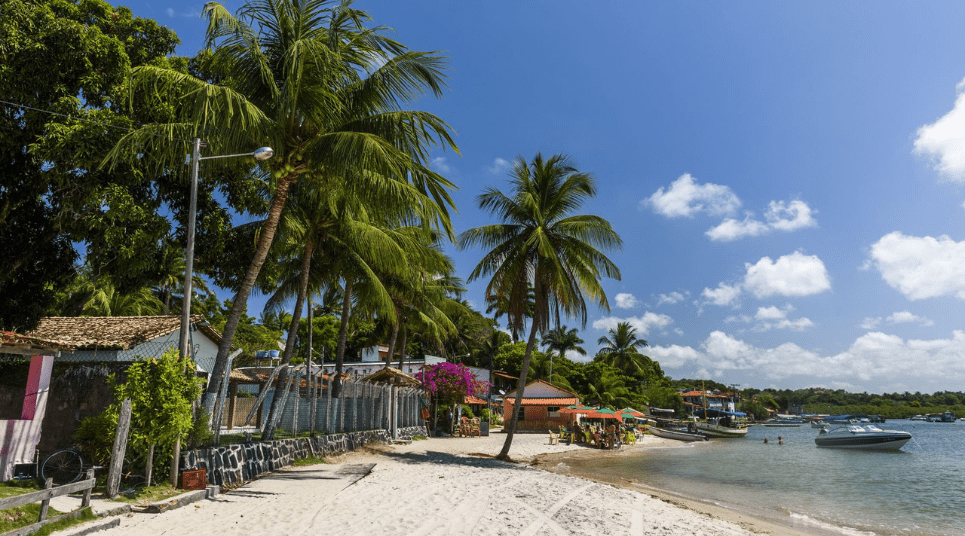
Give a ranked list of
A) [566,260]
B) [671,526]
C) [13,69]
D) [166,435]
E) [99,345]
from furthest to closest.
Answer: [566,260] → [99,345] → [13,69] → [671,526] → [166,435]

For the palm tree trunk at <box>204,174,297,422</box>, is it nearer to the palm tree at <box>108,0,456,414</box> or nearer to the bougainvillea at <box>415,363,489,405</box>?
the palm tree at <box>108,0,456,414</box>

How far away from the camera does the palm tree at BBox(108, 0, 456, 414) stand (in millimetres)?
11367

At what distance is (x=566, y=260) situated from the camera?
67.4 feet

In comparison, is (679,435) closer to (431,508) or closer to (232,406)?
(232,406)

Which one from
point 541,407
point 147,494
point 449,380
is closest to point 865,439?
point 541,407

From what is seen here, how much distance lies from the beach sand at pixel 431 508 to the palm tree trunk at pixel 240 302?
6.75ft

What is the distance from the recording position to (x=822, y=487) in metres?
21.9

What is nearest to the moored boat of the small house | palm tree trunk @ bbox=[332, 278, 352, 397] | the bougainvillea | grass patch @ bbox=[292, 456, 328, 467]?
the small house

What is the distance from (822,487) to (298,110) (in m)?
22.2

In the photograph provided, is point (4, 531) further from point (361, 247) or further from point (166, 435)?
point (361, 247)

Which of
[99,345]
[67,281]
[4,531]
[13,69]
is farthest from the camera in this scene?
[67,281]

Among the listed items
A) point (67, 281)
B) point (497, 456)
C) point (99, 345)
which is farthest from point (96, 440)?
point (497, 456)

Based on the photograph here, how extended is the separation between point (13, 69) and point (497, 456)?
671 inches

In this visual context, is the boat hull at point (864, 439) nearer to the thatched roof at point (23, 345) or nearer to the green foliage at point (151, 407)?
the green foliage at point (151, 407)
